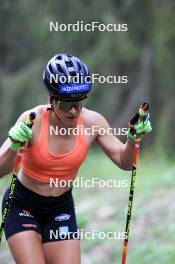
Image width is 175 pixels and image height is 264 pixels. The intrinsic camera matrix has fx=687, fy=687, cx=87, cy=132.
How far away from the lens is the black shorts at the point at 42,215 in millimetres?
5348

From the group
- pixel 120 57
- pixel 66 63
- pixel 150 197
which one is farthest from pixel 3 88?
pixel 66 63

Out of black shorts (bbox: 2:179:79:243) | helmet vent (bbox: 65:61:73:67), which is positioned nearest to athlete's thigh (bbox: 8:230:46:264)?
black shorts (bbox: 2:179:79:243)

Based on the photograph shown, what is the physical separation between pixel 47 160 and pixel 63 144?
196 mm

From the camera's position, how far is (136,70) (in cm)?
2220

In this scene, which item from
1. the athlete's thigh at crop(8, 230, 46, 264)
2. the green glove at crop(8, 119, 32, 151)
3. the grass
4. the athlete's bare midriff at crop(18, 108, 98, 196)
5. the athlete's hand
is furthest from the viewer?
→ the grass

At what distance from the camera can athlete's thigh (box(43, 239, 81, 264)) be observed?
5.27 meters

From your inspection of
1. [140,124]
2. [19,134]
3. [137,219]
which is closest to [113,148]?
[140,124]

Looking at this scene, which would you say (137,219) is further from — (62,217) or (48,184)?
(48,184)

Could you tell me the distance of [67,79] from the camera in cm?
527

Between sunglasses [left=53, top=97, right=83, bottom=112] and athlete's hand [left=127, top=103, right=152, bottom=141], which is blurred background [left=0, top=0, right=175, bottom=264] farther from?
sunglasses [left=53, top=97, right=83, bottom=112]

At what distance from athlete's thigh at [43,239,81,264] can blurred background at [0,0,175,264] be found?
196 inches

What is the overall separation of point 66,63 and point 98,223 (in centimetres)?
555

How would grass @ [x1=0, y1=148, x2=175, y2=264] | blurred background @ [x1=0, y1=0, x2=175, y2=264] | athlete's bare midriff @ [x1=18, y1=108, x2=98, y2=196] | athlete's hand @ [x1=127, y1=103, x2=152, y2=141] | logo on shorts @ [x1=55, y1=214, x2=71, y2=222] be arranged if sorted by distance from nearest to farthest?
1. athlete's hand @ [x1=127, y1=103, x2=152, y2=141]
2. athlete's bare midriff @ [x1=18, y1=108, x2=98, y2=196]
3. logo on shorts @ [x1=55, y1=214, x2=71, y2=222]
4. grass @ [x1=0, y1=148, x2=175, y2=264]
5. blurred background @ [x1=0, y1=0, x2=175, y2=264]

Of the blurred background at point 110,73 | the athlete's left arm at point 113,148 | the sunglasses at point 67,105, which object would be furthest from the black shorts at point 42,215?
the blurred background at point 110,73
